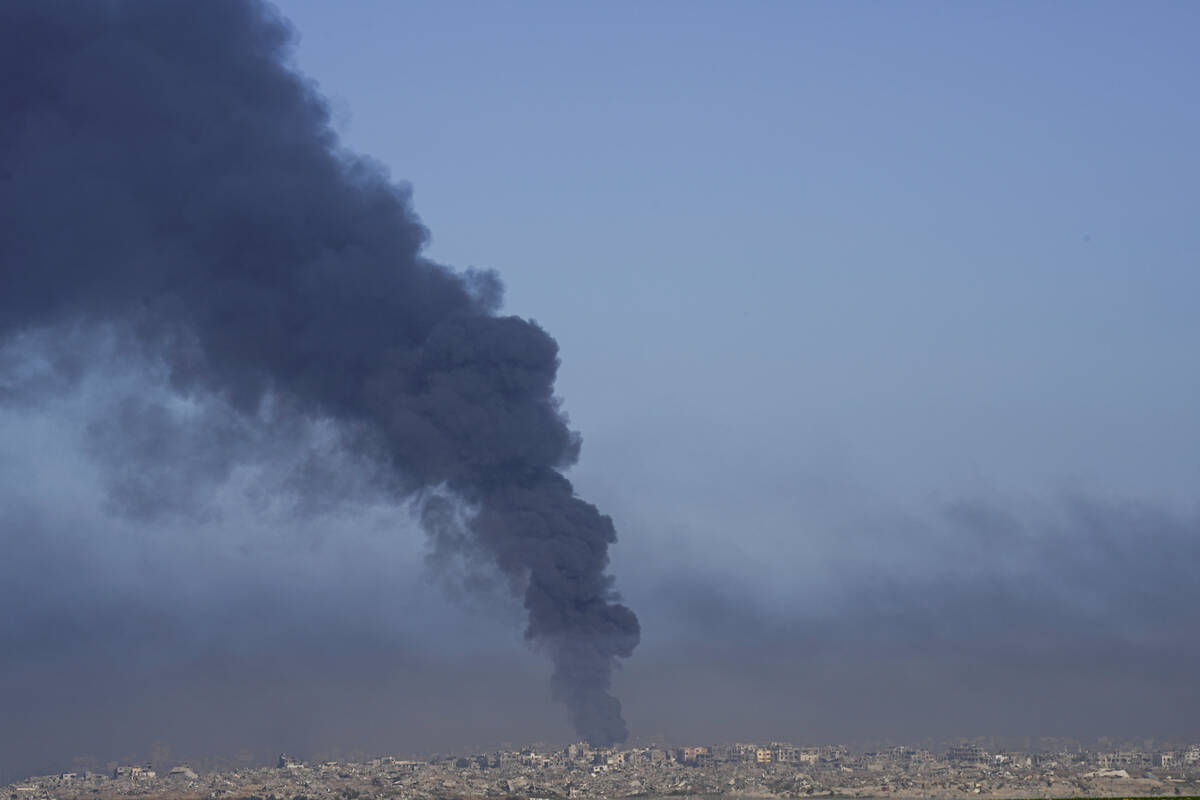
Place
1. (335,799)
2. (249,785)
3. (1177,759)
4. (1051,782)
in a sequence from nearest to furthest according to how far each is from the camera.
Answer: (335,799)
(1051,782)
(249,785)
(1177,759)

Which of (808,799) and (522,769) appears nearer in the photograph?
(808,799)

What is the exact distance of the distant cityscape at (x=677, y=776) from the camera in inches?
4574

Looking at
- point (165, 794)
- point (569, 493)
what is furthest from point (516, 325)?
point (165, 794)

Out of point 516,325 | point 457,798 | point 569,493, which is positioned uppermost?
point 516,325

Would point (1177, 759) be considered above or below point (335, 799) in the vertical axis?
above

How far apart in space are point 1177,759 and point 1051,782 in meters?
44.7

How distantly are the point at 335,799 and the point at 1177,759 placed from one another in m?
99.8

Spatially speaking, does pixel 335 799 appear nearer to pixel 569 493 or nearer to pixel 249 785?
pixel 249 785

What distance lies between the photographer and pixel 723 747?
172125 mm

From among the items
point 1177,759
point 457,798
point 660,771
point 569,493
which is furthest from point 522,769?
point 1177,759

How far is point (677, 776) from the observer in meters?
128

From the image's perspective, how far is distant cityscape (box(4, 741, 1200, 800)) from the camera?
11619 centimetres

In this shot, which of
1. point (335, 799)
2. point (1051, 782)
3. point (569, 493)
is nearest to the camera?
point (569, 493)

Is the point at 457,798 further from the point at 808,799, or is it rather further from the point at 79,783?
the point at 79,783
